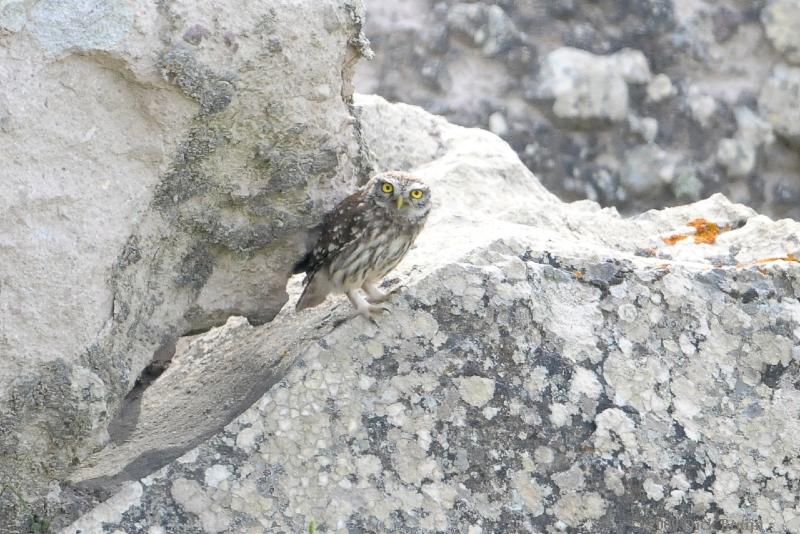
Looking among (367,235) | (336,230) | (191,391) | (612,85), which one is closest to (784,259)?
(367,235)

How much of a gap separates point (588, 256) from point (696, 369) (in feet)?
1.96

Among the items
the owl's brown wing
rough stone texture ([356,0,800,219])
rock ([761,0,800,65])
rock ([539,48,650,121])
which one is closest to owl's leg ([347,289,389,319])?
the owl's brown wing

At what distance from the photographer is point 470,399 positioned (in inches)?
164

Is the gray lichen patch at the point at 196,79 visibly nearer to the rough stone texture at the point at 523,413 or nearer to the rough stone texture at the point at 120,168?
the rough stone texture at the point at 120,168

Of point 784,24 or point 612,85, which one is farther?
point 784,24

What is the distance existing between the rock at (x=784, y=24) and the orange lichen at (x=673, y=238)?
3.82 m

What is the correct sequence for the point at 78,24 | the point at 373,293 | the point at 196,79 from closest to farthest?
the point at 78,24 → the point at 196,79 → the point at 373,293

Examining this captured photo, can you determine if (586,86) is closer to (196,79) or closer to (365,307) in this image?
(365,307)

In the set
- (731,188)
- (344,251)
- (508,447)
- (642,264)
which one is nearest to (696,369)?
(642,264)

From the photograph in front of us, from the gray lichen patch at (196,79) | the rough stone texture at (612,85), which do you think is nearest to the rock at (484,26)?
the rough stone texture at (612,85)

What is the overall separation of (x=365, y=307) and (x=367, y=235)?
518mm

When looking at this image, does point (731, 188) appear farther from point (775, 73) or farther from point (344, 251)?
point (344, 251)

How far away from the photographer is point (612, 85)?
8.48m

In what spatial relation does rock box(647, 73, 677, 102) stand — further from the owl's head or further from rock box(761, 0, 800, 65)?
the owl's head
